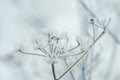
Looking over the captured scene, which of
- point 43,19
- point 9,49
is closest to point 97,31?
point 43,19

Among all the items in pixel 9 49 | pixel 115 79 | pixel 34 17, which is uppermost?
pixel 34 17

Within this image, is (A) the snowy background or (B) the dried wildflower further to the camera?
(A) the snowy background

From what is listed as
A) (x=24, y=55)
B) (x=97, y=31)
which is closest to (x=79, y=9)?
(x=97, y=31)

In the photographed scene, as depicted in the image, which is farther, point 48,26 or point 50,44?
point 48,26

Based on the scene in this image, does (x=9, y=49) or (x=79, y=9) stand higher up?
(x=79, y=9)

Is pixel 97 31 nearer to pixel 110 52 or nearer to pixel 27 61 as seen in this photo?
pixel 110 52

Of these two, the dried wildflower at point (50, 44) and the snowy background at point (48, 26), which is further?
the snowy background at point (48, 26)

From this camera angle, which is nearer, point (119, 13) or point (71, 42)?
point (71, 42)
